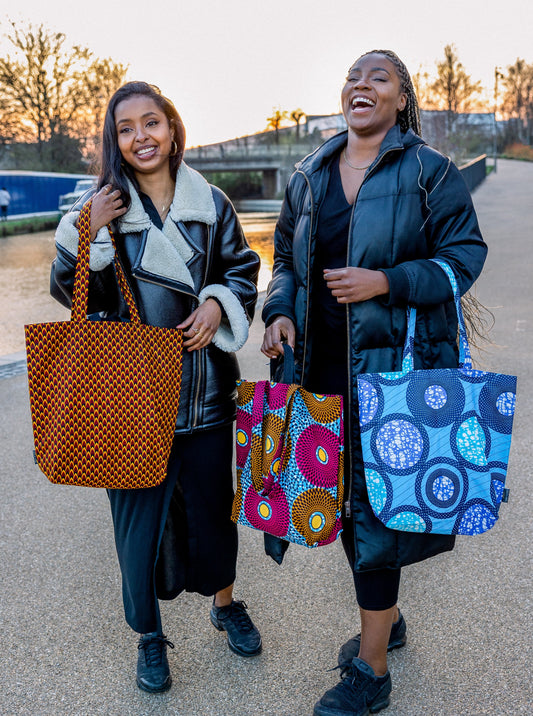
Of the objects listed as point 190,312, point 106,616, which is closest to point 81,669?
point 106,616

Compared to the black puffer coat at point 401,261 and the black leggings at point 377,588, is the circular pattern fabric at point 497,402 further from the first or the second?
the black leggings at point 377,588

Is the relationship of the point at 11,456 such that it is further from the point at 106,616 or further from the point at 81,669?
the point at 81,669

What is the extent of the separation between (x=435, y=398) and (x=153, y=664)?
1299 millimetres

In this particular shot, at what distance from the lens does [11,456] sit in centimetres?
446

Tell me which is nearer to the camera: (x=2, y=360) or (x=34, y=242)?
(x=2, y=360)

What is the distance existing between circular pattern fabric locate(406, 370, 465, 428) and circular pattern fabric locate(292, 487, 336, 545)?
0.38 m

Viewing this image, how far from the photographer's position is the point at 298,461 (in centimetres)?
210

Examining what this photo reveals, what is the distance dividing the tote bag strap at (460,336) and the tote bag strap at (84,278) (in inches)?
31.3

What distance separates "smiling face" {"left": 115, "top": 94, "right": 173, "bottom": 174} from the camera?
2141 millimetres

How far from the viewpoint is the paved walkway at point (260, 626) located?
2.23m

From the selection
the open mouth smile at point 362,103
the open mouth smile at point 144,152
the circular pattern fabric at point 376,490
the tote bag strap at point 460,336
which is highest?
the open mouth smile at point 362,103

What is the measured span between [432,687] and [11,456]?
311cm

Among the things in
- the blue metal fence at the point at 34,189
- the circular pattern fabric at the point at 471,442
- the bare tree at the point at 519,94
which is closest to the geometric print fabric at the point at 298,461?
the circular pattern fabric at the point at 471,442

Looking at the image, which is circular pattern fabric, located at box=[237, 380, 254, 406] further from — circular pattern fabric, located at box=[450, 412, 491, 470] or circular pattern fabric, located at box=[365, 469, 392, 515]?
circular pattern fabric, located at box=[450, 412, 491, 470]
